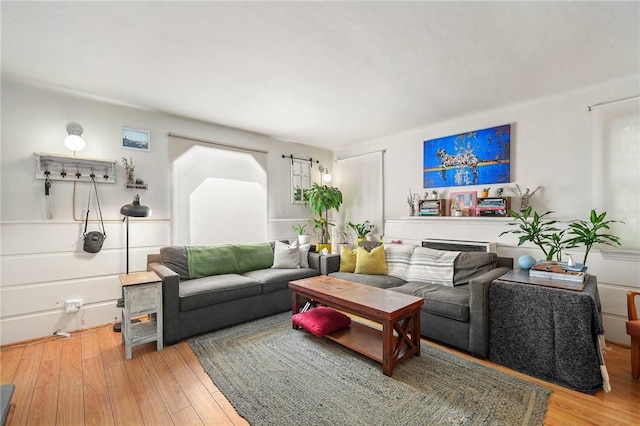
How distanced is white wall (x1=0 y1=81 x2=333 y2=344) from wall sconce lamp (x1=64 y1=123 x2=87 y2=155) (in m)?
0.06

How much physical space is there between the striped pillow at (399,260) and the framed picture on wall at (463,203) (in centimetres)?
94

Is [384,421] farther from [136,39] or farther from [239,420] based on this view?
[136,39]

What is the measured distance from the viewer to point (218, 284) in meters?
2.86

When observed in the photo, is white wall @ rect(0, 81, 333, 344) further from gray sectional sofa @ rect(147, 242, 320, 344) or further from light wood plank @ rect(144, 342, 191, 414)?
light wood plank @ rect(144, 342, 191, 414)

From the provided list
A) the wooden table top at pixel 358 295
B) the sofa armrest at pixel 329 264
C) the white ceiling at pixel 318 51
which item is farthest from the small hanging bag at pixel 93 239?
A: the sofa armrest at pixel 329 264

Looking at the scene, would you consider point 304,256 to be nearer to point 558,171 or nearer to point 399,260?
point 399,260

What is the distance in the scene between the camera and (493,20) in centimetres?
184

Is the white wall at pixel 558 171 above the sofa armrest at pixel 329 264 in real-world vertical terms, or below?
above

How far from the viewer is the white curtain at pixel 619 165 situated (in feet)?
8.37

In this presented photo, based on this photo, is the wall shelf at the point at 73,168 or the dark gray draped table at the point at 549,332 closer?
the dark gray draped table at the point at 549,332

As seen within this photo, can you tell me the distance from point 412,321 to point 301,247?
196 cm

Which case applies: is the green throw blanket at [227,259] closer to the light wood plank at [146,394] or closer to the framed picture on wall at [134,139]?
the light wood plank at [146,394]

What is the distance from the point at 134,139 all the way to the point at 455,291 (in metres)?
3.92

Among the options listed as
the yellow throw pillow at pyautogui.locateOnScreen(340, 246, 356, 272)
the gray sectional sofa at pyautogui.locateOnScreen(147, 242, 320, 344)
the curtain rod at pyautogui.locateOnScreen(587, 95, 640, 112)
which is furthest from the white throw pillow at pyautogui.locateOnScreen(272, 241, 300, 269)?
the curtain rod at pyautogui.locateOnScreen(587, 95, 640, 112)
